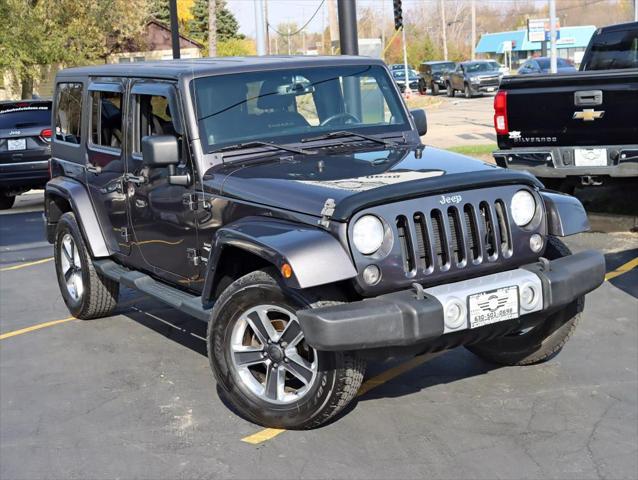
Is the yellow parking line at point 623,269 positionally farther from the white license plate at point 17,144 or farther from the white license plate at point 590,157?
the white license plate at point 17,144

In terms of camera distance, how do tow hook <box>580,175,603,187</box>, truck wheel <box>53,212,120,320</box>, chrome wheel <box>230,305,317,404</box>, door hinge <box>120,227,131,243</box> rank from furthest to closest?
1. tow hook <box>580,175,603,187</box>
2. truck wheel <box>53,212,120,320</box>
3. door hinge <box>120,227,131,243</box>
4. chrome wheel <box>230,305,317,404</box>

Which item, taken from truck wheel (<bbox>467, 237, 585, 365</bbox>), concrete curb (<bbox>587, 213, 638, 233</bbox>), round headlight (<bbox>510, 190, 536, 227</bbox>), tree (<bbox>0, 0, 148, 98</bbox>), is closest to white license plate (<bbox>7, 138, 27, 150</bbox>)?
concrete curb (<bbox>587, 213, 638, 233</bbox>)

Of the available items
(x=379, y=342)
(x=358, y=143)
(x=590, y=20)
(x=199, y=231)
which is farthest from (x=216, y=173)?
(x=590, y=20)

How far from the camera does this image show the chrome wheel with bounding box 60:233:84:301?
25.0 ft

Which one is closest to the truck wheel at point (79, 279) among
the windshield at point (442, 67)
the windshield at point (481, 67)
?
→ the windshield at point (481, 67)

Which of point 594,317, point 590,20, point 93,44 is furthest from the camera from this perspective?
point 590,20

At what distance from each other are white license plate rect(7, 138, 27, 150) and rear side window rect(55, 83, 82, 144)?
726cm

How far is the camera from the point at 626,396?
5480mm

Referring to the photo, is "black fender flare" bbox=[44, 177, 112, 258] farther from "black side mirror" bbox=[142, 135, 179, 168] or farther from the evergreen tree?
the evergreen tree

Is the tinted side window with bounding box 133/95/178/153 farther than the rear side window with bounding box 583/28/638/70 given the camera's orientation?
No

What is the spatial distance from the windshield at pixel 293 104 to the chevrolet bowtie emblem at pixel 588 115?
141 inches

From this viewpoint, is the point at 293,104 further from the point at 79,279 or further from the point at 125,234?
the point at 79,279

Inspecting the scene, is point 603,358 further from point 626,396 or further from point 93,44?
point 93,44

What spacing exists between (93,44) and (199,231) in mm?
32763
